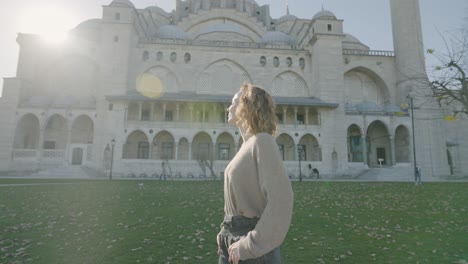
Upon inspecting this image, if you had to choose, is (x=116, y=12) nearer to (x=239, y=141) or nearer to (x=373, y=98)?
(x=239, y=141)

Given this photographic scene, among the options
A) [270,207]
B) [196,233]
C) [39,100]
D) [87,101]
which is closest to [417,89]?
[196,233]

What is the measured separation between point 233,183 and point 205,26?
49.8 metres

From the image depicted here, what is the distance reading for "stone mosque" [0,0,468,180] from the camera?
33219mm

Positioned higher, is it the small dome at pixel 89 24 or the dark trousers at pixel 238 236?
the small dome at pixel 89 24

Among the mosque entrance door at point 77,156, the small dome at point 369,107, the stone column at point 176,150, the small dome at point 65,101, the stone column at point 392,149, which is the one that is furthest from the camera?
the small dome at point 369,107

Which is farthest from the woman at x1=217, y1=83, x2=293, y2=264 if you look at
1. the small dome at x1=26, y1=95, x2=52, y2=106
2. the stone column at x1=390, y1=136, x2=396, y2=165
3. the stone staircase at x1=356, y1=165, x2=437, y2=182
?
the stone column at x1=390, y1=136, x2=396, y2=165

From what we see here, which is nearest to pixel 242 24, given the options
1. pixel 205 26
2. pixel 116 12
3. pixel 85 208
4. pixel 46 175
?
pixel 205 26

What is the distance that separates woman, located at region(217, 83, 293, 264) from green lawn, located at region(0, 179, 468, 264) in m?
3.17

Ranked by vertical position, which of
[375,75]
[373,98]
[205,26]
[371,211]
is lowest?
[371,211]

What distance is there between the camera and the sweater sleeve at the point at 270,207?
172 centimetres

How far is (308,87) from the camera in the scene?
39125 mm

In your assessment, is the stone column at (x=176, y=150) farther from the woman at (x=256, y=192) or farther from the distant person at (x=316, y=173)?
the woman at (x=256, y=192)

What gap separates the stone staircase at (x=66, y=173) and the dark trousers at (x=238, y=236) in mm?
30606

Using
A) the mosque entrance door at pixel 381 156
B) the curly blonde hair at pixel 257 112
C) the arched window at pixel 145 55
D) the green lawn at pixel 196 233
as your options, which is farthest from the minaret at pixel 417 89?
the curly blonde hair at pixel 257 112
